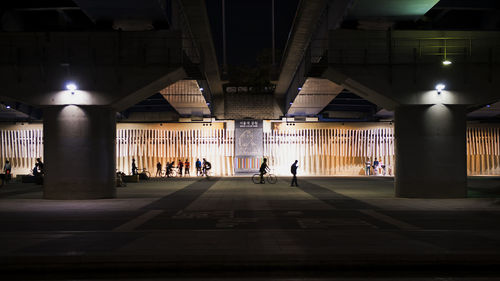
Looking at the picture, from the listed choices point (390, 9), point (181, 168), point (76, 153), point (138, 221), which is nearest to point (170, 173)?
point (181, 168)

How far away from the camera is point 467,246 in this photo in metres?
8.12

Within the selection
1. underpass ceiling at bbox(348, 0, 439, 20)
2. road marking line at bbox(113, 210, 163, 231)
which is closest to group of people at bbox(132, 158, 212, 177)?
underpass ceiling at bbox(348, 0, 439, 20)

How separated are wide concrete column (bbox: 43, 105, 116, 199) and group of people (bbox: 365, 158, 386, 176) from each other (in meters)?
26.1

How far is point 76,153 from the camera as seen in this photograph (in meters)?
17.8

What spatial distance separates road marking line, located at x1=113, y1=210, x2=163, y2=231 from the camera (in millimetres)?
10672

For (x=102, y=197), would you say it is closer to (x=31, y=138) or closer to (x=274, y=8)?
(x=274, y=8)

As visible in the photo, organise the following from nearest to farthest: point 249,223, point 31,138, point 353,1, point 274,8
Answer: point 249,223 → point 353,1 → point 274,8 → point 31,138

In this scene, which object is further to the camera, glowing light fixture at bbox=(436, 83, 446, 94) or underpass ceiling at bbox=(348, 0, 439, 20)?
glowing light fixture at bbox=(436, 83, 446, 94)

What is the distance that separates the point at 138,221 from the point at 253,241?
14.1 feet

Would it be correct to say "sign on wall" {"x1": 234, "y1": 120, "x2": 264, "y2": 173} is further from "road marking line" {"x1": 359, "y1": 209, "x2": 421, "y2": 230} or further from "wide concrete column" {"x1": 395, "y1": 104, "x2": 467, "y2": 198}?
"road marking line" {"x1": 359, "y1": 209, "x2": 421, "y2": 230}

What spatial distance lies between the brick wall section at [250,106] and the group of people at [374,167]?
28.8 feet

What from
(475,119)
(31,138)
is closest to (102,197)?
(31,138)

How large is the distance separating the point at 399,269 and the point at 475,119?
119 ft

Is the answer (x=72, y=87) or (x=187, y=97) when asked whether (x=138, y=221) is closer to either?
(x=72, y=87)
